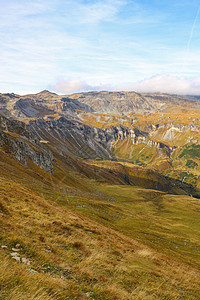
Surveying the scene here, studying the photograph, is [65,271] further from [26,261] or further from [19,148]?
[19,148]

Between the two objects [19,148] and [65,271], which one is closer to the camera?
[65,271]

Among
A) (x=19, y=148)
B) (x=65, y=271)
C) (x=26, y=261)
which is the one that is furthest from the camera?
(x=19, y=148)

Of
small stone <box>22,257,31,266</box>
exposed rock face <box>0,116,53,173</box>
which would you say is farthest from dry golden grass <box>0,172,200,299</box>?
exposed rock face <box>0,116,53,173</box>

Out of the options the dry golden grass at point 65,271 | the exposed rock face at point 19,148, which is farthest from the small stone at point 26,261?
the exposed rock face at point 19,148

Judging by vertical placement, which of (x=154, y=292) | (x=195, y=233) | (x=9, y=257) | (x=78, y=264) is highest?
(x=9, y=257)

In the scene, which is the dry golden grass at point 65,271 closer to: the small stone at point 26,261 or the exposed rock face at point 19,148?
the small stone at point 26,261

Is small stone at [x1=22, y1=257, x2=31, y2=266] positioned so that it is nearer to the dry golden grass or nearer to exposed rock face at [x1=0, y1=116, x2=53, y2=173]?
the dry golden grass

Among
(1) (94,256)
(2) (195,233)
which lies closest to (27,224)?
(1) (94,256)

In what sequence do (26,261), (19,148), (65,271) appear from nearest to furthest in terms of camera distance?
(26,261) < (65,271) < (19,148)

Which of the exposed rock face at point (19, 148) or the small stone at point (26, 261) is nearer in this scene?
the small stone at point (26, 261)

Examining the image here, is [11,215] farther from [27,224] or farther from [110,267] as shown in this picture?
[110,267]

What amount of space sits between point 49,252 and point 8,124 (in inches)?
5735

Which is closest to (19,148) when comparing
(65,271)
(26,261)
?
(26,261)

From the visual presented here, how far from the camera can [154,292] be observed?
1119 centimetres
